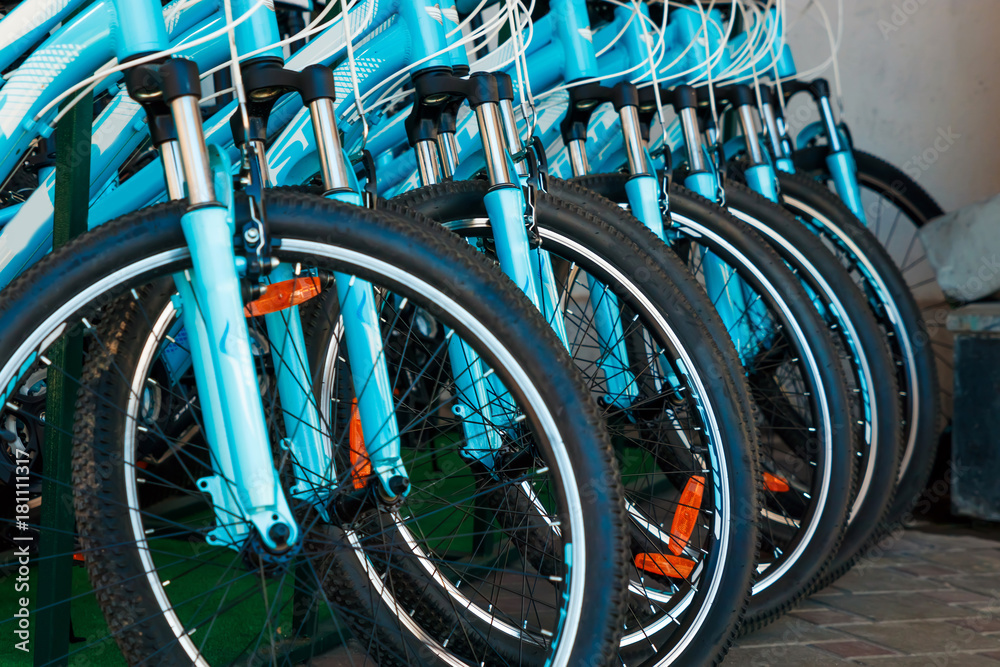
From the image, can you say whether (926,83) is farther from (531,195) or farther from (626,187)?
(531,195)

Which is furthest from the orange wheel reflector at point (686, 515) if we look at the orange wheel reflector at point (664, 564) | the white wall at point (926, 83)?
the white wall at point (926, 83)

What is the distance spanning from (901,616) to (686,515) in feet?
2.17

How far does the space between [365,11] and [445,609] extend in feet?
3.22

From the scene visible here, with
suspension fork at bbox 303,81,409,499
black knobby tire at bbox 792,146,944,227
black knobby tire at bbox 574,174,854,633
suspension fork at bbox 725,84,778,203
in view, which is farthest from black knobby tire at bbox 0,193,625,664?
black knobby tire at bbox 792,146,944,227

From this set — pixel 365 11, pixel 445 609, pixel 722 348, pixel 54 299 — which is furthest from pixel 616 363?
pixel 54 299

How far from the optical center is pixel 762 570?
165 centimetres

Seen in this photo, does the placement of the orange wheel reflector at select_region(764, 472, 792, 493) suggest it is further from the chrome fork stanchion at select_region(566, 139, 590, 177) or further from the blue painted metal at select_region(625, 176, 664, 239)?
the chrome fork stanchion at select_region(566, 139, 590, 177)

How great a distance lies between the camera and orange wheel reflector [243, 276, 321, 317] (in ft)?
3.50

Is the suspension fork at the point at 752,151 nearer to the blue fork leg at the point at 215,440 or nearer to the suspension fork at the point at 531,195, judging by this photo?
the suspension fork at the point at 531,195

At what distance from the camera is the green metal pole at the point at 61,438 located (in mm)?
1244

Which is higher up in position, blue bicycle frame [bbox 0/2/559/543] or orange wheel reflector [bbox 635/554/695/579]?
blue bicycle frame [bbox 0/2/559/543]

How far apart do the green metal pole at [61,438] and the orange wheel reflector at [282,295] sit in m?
0.33

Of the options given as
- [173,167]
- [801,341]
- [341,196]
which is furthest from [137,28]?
[801,341]

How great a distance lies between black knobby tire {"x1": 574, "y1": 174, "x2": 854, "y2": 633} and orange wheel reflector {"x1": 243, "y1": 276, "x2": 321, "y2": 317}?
702 millimetres
